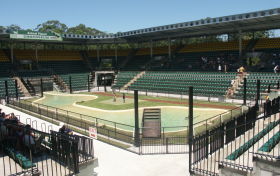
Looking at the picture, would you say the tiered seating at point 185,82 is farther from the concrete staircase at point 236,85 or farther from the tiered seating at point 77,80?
the tiered seating at point 77,80

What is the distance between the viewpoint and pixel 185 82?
125 feet

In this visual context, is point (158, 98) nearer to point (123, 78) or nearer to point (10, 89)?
point (123, 78)

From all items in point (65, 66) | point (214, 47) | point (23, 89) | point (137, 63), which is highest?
point (214, 47)

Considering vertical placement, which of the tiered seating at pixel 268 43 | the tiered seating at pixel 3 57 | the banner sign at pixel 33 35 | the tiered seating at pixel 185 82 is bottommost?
the tiered seating at pixel 185 82

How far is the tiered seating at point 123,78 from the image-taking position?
150 ft

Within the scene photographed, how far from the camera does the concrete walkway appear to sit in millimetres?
11895

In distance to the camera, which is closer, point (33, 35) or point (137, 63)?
point (33, 35)

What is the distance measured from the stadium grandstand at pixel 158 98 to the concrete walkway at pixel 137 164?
0.72m

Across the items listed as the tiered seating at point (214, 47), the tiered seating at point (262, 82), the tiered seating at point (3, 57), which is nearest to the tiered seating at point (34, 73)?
the tiered seating at point (3, 57)

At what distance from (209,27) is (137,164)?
1143 inches

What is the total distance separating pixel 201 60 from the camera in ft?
145

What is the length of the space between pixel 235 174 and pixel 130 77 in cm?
3869

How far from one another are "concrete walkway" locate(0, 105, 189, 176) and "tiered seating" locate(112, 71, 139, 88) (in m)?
31.0

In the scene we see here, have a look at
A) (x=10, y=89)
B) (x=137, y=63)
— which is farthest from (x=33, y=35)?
(x=137, y=63)
